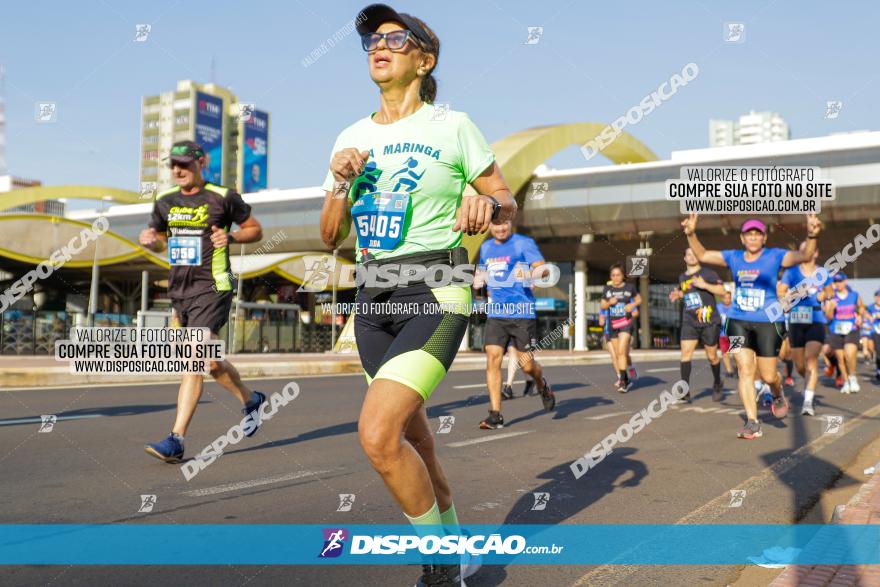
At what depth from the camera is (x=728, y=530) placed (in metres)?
4.10

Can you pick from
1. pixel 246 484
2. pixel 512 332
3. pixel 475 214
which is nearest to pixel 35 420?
pixel 246 484

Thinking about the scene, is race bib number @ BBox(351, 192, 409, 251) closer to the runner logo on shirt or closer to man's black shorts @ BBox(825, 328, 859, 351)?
the runner logo on shirt

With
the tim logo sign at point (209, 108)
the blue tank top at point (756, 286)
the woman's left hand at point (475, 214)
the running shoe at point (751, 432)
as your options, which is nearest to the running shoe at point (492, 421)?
the running shoe at point (751, 432)

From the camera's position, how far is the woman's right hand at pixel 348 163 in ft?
9.17

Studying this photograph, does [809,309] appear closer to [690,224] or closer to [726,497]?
[690,224]

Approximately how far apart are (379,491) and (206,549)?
1.52m

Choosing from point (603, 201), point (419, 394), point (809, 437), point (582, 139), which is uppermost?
point (582, 139)

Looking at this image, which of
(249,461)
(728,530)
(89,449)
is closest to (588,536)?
(728,530)

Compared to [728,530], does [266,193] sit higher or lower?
higher

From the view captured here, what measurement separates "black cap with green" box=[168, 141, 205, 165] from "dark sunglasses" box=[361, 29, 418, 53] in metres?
3.07

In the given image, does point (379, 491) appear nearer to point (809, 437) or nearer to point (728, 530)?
point (728, 530)

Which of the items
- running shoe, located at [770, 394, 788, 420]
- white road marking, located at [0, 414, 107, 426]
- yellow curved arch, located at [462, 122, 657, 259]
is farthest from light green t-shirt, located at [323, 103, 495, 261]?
yellow curved arch, located at [462, 122, 657, 259]

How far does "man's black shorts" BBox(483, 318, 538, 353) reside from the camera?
852 cm

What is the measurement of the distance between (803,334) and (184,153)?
8.87 metres
